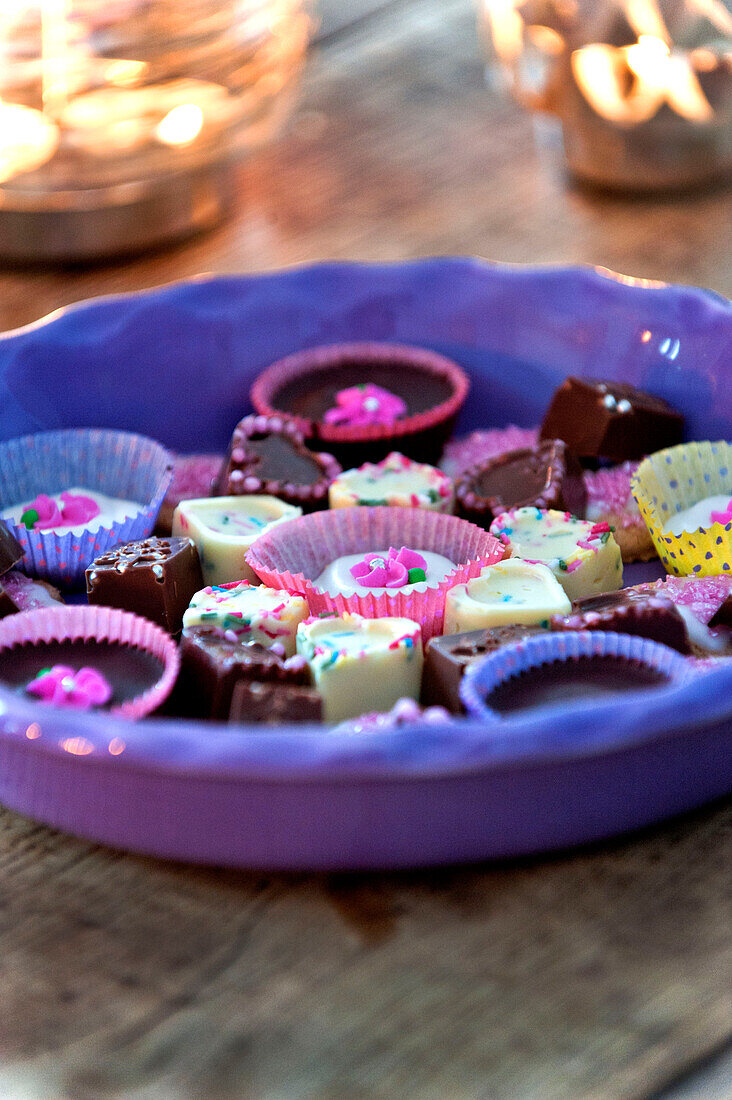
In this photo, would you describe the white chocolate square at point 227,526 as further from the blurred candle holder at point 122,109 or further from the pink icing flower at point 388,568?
the blurred candle holder at point 122,109

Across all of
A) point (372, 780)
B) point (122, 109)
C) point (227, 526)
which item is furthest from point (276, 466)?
point (122, 109)

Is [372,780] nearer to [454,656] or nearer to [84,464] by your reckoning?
[454,656]

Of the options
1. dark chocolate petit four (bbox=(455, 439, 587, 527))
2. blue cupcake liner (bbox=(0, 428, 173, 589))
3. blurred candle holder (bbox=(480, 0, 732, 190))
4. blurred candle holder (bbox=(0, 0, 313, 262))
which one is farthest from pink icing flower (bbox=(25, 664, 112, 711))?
blurred candle holder (bbox=(480, 0, 732, 190))

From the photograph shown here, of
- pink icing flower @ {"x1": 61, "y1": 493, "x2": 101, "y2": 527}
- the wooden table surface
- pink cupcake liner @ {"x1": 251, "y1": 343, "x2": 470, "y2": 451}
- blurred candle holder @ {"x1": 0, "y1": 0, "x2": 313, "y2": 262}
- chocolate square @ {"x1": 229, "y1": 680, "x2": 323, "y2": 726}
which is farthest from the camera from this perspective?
blurred candle holder @ {"x1": 0, "y1": 0, "x2": 313, "y2": 262}

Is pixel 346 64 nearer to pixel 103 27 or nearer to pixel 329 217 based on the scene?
pixel 329 217

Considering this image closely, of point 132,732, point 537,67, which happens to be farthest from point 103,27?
point 132,732

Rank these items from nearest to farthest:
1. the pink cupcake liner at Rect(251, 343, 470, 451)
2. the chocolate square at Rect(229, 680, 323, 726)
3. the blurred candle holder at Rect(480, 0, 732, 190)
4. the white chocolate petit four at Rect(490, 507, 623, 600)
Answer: the chocolate square at Rect(229, 680, 323, 726) → the white chocolate petit four at Rect(490, 507, 623, 600) → the pink cupcake liner at Rect(251, 343, 470, 451) → the blurred candle holder at Rect(480, 0, 732, 190)

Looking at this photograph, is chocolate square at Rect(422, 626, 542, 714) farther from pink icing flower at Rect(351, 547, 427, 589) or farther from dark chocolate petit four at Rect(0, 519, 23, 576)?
dark chocolate petit four at Rect(0, 519, 23, 576)

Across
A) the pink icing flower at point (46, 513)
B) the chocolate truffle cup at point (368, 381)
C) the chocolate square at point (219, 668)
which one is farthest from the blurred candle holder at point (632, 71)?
the chocolate square at point (219, 668)
